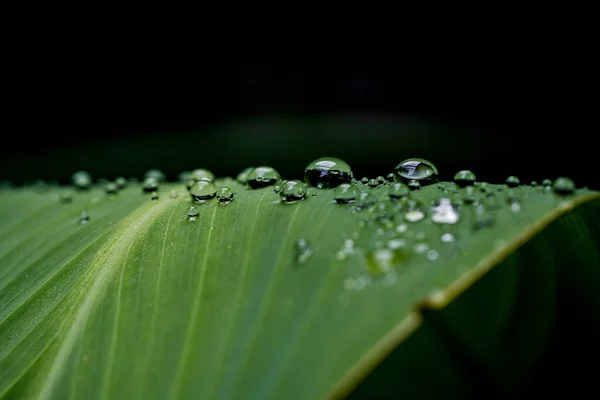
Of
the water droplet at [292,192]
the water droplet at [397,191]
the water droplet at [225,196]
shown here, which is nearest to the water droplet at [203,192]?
the water droplet at [225,196]

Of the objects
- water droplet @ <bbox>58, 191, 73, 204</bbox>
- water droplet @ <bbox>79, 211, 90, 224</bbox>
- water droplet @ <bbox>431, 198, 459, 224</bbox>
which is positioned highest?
water droplet @ <bbox>431, 198, 459, 224</bbox>

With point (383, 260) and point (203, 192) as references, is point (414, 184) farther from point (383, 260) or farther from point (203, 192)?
point (203, 192)

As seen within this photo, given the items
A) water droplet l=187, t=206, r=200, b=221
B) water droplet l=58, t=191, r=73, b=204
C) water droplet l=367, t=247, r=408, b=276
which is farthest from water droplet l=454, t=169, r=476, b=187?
water droplet l=58, t=191, r=73, b=204

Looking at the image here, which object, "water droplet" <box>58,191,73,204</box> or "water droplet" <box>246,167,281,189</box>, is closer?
"water droplet" <box>246,167,281,189</box>

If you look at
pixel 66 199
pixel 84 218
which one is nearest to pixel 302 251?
pixel 84 218

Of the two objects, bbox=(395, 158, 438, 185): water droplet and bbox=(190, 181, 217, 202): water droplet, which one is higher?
bbox=(395, 158, 438, 185): water droplet

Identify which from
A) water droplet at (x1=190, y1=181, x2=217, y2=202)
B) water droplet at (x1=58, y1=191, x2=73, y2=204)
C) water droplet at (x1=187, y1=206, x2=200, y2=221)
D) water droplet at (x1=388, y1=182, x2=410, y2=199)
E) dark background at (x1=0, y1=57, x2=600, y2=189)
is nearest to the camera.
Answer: water droplet at (x1=388, y1=182, x2=410, y2=199)

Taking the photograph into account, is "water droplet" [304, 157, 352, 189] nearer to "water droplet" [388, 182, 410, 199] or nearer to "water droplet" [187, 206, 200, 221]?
"water droplet" [388, 182, 410, 199]
